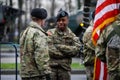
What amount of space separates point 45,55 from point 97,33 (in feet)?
2.94

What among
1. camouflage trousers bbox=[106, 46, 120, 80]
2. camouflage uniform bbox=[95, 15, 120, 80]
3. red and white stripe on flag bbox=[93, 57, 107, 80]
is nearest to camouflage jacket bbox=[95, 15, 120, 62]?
camouflage uniform bbox=[95, 15, 120, 80]

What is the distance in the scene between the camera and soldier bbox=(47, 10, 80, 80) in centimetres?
914

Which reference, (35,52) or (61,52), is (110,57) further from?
(61,52)

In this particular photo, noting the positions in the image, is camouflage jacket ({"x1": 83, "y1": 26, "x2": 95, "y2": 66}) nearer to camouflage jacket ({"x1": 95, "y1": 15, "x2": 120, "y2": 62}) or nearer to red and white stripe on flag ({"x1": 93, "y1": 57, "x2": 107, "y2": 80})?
red and white stripe on flag ({"x1": 93, "y1": 57, "x2": 107, "y2": 80})

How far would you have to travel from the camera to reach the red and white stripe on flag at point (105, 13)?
23.3 ft

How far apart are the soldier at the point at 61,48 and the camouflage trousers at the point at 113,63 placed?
2.69 metres

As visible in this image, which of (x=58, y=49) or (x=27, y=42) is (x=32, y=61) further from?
(x=58, y=49)

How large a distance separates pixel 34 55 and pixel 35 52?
0.06m

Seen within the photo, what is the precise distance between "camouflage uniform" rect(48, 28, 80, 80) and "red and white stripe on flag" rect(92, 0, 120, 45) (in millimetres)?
1571

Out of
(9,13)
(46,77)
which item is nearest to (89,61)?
(46,77)

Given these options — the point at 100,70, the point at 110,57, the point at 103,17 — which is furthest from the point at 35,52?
the point at 110,57

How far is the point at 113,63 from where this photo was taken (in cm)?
644

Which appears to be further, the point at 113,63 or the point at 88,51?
the point at 88,51

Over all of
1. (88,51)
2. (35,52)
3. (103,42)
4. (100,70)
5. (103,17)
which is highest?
(103,17)
